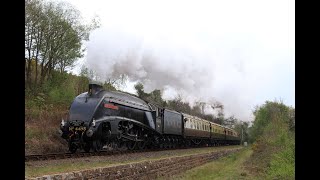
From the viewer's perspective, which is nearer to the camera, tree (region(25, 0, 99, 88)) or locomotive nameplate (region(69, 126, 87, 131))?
locomotive nameplate (region(69, 126, 87, 131))

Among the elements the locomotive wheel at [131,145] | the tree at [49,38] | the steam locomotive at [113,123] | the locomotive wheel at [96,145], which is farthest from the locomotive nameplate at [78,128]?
the tree at [49,38]

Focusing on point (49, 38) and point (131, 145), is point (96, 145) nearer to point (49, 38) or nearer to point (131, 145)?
point (131, 145)

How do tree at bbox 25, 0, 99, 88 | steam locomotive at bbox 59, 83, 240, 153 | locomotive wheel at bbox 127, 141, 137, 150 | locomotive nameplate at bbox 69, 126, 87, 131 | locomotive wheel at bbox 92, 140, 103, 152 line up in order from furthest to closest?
tree at bbox 25, 0, 99, 88 < locomotive wheel at bbox 127, 141, 137, 150 < locomotive wheel at bbox 92, 140, 103, 152 < steam locomotive at bbox 59, 83, 240, 153 < locomotive nameplate at bbox 69, 126, 87, 131

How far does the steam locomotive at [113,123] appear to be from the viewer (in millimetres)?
17172

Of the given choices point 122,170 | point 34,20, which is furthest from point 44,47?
point 122,170

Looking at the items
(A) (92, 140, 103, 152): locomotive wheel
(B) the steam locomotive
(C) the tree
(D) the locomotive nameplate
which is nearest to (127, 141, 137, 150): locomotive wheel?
(B) the steam locomotive

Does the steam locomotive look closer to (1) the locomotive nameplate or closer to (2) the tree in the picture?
(1) the locomotive nameplate

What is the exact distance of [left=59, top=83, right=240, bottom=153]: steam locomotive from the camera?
17172 millimetres

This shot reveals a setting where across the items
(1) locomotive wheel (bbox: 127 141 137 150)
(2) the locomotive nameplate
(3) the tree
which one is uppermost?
(3) the tree

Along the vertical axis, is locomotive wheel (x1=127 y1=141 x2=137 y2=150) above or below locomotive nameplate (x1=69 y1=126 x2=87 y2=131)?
below

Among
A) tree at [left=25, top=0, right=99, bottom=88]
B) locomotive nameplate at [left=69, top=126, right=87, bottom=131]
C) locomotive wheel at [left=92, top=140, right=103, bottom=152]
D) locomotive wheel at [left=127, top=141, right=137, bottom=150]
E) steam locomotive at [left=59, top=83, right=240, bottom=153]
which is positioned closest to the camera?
locomotive nameplate at [left=69, top=126, right=87, bottom=131]

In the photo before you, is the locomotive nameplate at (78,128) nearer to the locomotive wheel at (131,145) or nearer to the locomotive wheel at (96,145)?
the locomotive wheel at (96,145)
